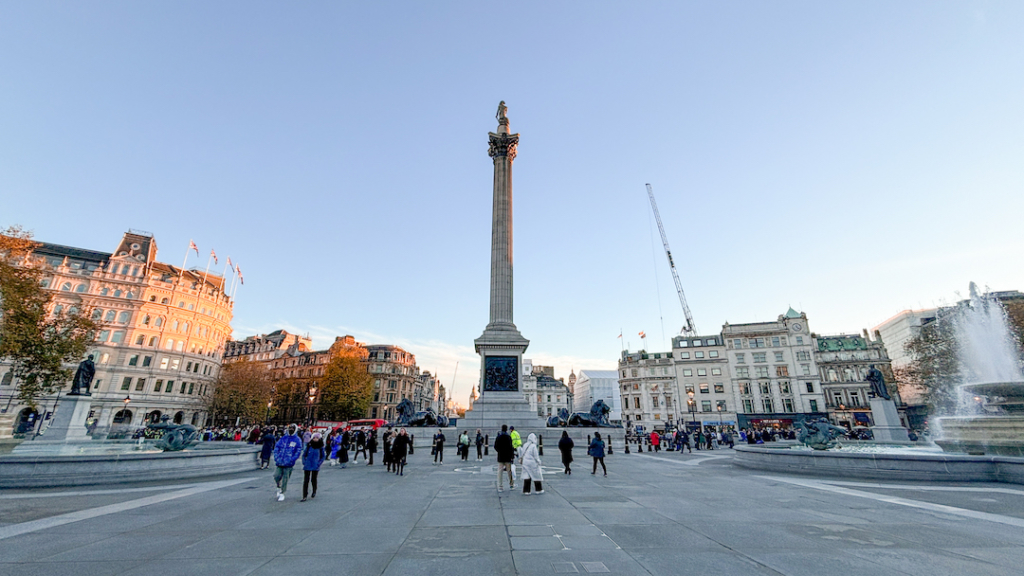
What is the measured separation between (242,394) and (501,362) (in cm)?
4666

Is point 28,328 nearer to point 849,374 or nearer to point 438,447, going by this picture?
point 438,447

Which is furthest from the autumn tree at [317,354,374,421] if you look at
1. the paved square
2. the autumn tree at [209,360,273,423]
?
the paved square

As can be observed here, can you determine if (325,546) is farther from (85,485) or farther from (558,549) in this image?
(85,485)

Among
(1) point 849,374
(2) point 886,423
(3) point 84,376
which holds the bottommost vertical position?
(2) point 886,423

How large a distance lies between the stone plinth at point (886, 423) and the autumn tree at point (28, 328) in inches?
2148

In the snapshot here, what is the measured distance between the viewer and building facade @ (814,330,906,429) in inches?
2525

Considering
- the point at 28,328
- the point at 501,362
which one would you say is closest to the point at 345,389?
the point at 28,328

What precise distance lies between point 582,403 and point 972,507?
381 feet

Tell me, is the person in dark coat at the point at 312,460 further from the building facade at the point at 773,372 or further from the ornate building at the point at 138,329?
the building facade at the point at 773,372

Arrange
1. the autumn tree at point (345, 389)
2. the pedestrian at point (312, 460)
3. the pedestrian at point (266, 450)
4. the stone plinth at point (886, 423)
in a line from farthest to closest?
the autumn tree at point (345, 389) < the stone plinth at point (886, 423) < the pedestrian at point (266, 450) < the pedestrian at point (312, 460)

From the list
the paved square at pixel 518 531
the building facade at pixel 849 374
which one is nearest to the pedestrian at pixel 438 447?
the paved square at pixel 518 531

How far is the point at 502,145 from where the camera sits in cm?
4191

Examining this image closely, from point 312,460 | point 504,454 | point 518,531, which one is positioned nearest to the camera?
point 518,531

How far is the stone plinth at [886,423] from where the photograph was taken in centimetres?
2366
